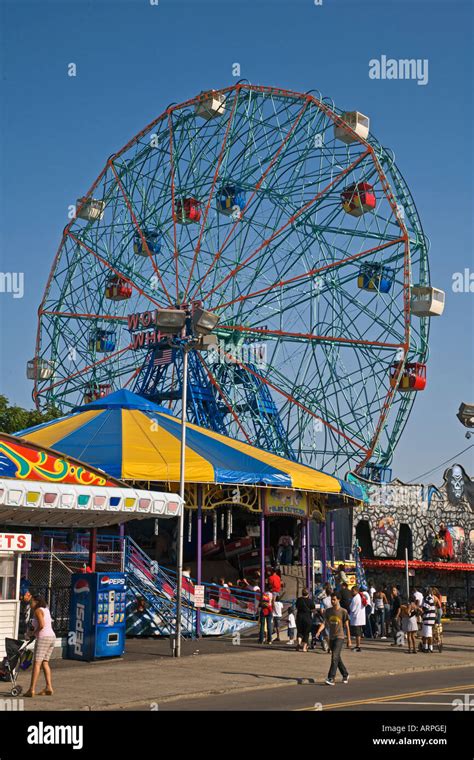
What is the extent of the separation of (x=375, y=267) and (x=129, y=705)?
3012cm

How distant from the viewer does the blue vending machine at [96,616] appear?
71.0 ft

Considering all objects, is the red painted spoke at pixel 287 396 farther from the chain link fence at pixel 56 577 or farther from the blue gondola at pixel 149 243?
the chain link fence at pixel 56 577

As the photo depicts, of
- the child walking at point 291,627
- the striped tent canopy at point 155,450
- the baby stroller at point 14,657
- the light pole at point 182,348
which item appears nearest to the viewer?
the baby stroller at point 14,657

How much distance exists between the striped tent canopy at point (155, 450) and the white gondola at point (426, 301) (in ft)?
33.8

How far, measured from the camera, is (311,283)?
4403cm

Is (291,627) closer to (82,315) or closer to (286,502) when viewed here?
(286,502)

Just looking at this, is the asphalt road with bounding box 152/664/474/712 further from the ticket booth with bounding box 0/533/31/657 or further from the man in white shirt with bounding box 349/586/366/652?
the man in white shirt with bounding box 349/586/366/652

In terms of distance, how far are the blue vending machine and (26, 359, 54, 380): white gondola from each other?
96.6ft

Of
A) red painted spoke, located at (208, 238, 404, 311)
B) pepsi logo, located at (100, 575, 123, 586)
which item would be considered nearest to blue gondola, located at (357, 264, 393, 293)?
red painted spoke, located at (208, 238, 404, 311)

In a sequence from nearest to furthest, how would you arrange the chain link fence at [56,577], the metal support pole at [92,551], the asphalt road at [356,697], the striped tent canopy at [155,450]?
1. the asphalt road at [356,697]
2. the metal support pole at [92,551]
3. the chain link fence at [56,577]
4. the striped tent canopy at [155,450]

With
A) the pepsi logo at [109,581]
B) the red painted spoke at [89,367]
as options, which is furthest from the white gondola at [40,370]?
the pepsi logo at [109,581]

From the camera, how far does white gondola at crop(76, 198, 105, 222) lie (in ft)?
167
